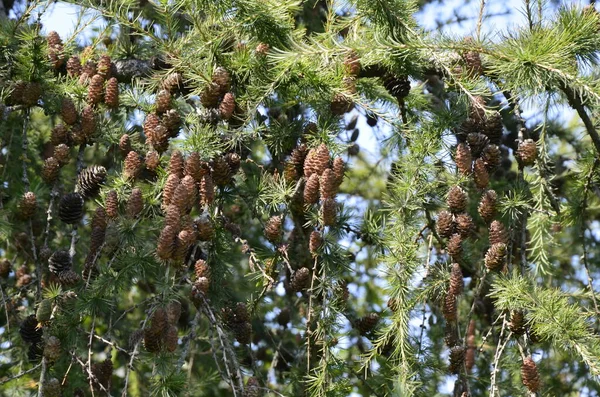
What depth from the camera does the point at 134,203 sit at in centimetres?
200

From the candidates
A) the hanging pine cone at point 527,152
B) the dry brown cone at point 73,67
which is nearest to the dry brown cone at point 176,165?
→ the dry brown cone at point 73,67

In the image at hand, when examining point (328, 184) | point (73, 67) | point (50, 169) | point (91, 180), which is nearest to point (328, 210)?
point (328, 184)

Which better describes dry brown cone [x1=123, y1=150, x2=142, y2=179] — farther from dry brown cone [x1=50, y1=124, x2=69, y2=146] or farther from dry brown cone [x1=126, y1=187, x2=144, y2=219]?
dry brown cone [x1=50, y1=124, x2=69, y2=146]

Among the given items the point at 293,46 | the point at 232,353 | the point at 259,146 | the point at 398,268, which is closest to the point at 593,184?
the point at 398,268

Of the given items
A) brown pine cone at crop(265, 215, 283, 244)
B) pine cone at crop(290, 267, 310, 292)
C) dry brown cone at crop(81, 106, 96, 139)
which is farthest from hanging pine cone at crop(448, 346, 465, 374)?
dry brown cone at crop(81, 106, 96, 139)

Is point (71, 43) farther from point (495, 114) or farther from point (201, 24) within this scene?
point (495, 114)

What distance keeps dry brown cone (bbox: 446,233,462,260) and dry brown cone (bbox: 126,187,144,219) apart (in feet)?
2.28

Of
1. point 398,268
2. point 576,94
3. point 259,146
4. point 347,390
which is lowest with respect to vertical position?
point 347,390

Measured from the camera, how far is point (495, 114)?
84.6 inches

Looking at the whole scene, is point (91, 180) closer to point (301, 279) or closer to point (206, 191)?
point (206, 191)

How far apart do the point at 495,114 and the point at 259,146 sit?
81.3 inches

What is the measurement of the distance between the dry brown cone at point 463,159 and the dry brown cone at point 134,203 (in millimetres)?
730

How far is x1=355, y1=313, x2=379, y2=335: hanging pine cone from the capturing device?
2.19 m

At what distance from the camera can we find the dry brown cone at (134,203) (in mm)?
1993
